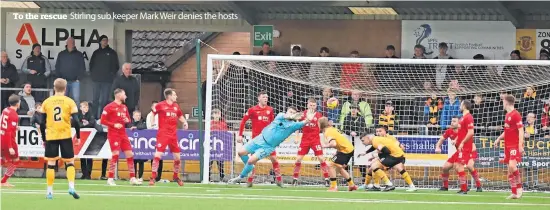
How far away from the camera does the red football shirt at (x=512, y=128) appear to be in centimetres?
2030

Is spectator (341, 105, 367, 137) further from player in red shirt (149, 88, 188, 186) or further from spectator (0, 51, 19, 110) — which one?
spectator (0, 51, 19, 110)

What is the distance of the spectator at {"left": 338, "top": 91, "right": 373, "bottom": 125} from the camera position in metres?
24.9

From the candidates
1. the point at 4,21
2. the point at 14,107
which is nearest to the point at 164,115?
the point at 14,107

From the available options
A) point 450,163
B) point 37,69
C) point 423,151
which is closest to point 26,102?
point 37,69

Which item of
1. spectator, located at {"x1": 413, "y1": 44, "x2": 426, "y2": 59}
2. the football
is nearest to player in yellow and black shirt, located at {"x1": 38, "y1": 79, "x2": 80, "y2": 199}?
the football

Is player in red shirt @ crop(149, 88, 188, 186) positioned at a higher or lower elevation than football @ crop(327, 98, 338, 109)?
lower

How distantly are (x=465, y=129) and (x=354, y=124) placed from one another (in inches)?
135

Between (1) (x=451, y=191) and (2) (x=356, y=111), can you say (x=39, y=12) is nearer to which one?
(2) (x=356, y=111)

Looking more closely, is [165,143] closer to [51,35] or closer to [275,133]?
[275,133]

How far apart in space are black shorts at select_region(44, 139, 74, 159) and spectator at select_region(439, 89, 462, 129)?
900 centimetres

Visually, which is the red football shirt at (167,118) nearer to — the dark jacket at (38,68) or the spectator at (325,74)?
the spectator at (325,74)

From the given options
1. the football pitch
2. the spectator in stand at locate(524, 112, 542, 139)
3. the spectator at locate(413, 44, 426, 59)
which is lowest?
the football pitch

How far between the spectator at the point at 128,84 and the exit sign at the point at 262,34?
9.66ft

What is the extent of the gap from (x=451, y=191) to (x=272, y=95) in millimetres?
4672
